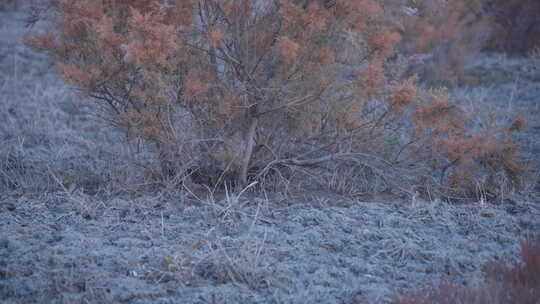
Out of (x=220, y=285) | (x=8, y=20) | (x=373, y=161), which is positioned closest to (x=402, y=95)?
(x=373, y=161)

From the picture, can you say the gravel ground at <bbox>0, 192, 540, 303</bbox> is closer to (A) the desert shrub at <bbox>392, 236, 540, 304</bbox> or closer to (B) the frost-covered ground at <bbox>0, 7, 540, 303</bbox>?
(B) the frost-covered ground at <bbox>0, 7, 540, 303</bbox>

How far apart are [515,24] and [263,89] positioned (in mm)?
8592

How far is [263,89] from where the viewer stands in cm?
484

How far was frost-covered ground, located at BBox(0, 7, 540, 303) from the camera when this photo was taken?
360 cm

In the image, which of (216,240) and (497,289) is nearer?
(497,289)

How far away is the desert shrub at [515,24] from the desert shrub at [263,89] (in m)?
6.52

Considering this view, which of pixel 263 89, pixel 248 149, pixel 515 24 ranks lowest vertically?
pixel 248 149

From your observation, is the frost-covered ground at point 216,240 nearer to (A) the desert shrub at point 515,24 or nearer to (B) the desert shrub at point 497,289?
(B) the desert shrub at point 497,289

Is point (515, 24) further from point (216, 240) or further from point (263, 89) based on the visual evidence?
point (216, 240)

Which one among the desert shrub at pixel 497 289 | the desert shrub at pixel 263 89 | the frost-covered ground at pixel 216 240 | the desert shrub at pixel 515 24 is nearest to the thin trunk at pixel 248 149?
the desert shrub at pixel 263 89

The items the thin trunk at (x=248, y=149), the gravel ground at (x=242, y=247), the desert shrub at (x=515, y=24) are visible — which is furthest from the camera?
the desert shrub at (x=515, y=24)

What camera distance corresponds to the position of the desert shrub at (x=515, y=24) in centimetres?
1130

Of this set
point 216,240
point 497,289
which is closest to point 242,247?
point 216,240

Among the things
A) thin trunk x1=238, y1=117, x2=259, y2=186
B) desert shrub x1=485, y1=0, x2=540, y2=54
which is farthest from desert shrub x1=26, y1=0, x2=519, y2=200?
desert shrub x1=485, y1=0, x2=540, y2=54
